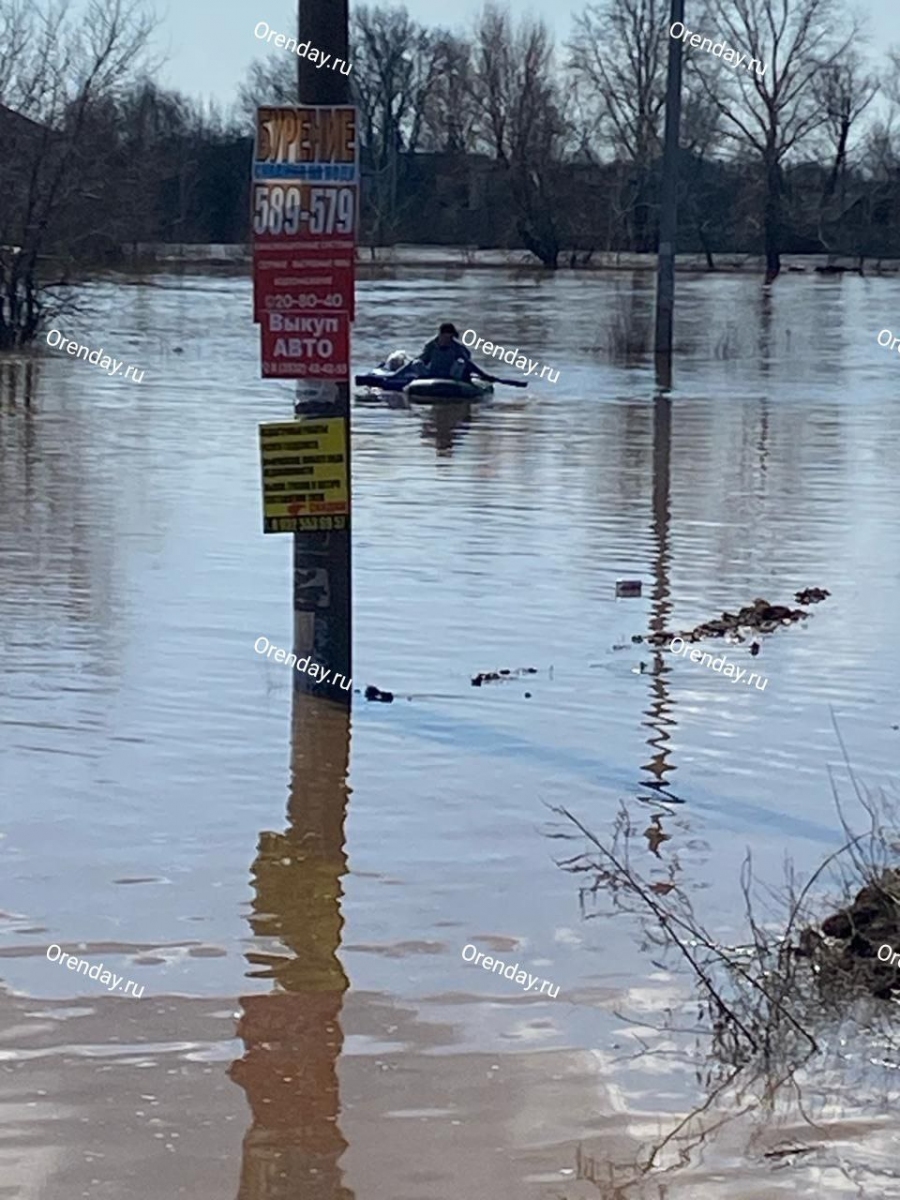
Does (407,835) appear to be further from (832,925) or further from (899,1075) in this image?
(899,1075)

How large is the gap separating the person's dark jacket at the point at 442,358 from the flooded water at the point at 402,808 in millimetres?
7990

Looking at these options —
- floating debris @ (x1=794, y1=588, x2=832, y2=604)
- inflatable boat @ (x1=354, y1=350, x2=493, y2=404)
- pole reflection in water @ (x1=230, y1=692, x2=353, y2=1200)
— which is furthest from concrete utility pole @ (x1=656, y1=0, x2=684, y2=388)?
pole reflection in water @ (x1=230, y1=692, x2=353, y2=1200)

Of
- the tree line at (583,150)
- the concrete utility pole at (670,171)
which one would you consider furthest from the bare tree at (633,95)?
the concrete utility pole at (670,171)

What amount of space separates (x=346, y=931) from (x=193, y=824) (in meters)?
1.21

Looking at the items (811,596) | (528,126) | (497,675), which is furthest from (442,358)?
(528,126)

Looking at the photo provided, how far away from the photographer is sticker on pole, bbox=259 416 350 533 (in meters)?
8.90

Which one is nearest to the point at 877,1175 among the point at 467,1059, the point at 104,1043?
the point at 467,1059

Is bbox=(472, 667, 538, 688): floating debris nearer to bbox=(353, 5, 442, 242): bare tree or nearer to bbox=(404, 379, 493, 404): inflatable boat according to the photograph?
bbox=(404, 379, 493, 404): inflatable boat

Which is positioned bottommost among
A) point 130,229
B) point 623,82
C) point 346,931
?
point 346,931

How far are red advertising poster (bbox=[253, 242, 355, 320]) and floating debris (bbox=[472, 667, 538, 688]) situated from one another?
6.86ft

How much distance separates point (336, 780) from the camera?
8367 mm

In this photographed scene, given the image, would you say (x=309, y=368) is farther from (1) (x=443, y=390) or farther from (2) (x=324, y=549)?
(1) (x=443, y=390)

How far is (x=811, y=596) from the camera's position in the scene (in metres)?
12.6

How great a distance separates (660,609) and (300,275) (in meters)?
4.07
